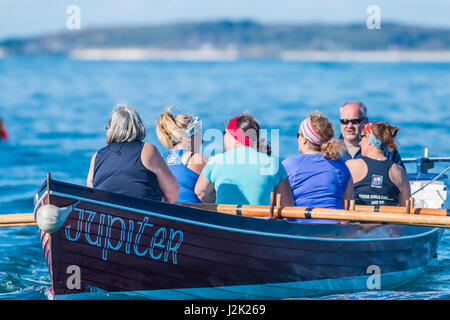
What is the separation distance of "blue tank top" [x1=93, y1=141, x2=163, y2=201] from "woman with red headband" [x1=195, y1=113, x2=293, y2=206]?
1.83 ft

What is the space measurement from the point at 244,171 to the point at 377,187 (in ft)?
5.02

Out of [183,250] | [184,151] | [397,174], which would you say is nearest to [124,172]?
[183,250]

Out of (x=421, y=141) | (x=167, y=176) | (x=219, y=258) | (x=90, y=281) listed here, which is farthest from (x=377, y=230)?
(x=421, y=141)

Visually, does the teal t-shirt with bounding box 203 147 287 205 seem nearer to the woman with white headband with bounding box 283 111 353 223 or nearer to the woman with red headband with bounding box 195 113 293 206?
the woman with red headband with bounding box 195 113 293 206

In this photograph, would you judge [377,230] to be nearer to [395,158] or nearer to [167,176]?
[395,158]

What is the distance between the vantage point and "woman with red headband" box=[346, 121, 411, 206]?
636 centimetres

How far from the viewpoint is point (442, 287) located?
7.12 metres

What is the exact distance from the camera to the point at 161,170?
5.39 meters

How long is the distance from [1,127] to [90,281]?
8.84 feet

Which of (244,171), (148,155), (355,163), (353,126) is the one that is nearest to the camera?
(148,155)

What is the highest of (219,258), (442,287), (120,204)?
(120,204)

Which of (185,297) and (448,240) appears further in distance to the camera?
(448,240)

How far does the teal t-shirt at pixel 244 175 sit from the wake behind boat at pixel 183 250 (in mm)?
307

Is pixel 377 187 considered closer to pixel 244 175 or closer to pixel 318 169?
pixel 318 169
